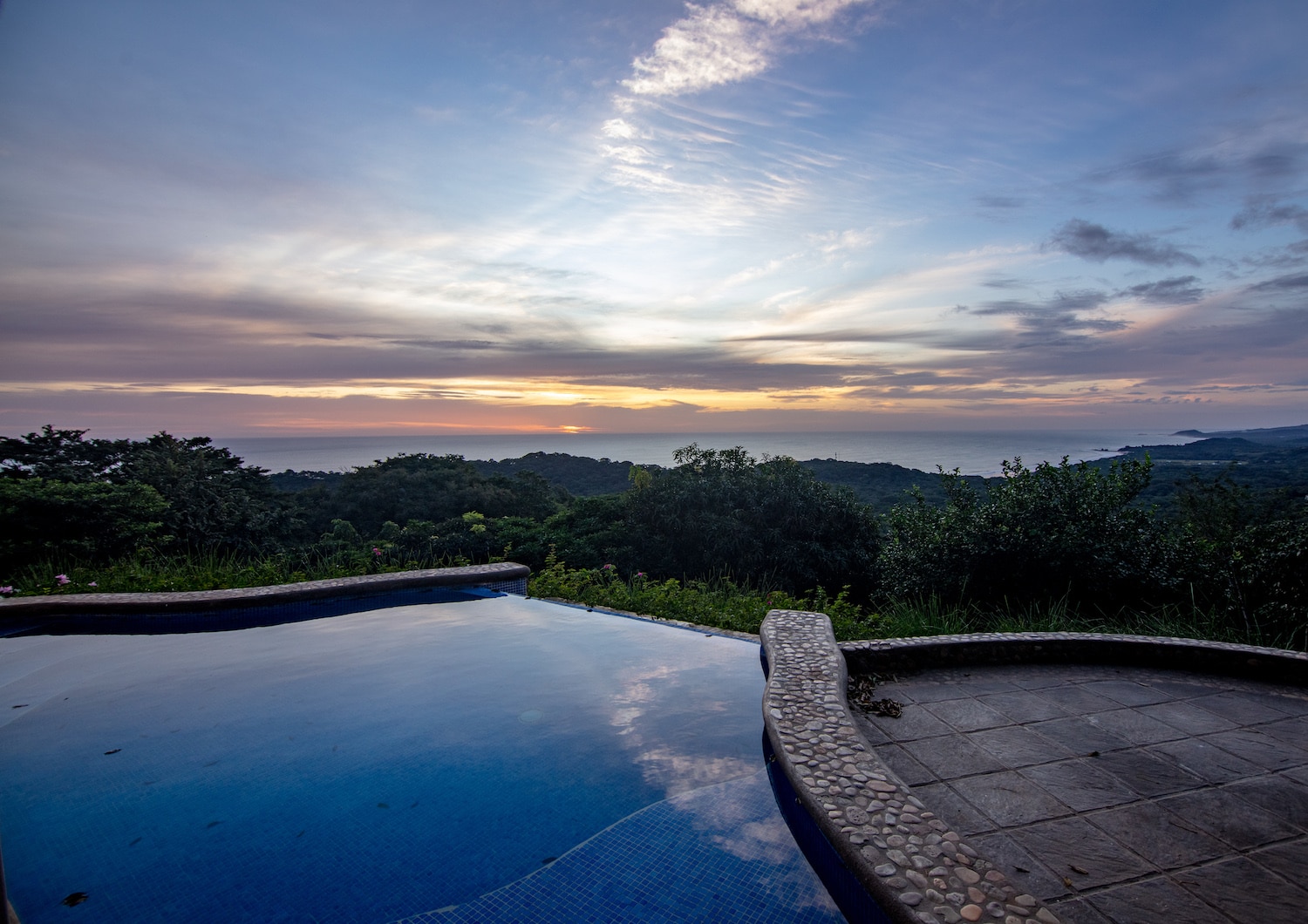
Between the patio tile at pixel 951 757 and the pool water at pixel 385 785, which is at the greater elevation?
the patio tile at pixel 951 757

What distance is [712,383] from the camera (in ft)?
70.8

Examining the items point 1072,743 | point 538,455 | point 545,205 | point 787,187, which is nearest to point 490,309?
point 545,205

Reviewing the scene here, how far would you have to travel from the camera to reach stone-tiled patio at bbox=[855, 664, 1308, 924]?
2102 millimetres

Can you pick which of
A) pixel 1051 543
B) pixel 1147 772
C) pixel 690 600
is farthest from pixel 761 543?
pixel 1147 772

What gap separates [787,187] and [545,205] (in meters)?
3.68

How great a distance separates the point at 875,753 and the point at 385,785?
261 centimetres

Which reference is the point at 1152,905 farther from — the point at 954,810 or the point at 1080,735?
the point at 1080,735

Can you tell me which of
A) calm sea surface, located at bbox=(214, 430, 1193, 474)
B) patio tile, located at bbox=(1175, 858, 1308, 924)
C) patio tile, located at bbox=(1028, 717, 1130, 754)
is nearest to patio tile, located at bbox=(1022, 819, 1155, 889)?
patio tile, located at bbox=(1175, 858, 1308, 924)

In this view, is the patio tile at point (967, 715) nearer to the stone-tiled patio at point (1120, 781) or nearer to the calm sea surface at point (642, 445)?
the stone-tiled patio at point (1120, 781)

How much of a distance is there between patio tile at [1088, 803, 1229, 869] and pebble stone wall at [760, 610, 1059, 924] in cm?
85

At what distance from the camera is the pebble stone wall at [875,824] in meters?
1.83

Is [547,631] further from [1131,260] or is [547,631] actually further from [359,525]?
[359,525]

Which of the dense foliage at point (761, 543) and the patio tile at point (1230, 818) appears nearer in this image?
the patio tile at point (1230, 818)

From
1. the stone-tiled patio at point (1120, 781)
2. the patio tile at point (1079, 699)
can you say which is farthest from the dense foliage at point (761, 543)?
the stone-tiled patio at point (1120, 781)
